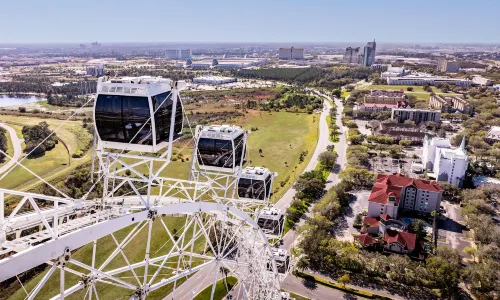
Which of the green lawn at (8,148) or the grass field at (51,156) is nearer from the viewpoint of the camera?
the grass field at (51,156)

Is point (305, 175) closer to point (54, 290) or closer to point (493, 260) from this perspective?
point (493, 260)

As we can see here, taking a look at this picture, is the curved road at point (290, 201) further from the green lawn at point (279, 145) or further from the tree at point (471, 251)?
the tree at point (471, 251)

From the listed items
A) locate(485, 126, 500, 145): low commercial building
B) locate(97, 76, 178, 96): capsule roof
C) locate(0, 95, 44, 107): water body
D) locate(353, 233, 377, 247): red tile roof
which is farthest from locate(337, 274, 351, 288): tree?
locate(0, 95, 44, 107): water body

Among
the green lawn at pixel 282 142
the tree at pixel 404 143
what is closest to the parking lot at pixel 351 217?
the green lawn at pixel 282 142

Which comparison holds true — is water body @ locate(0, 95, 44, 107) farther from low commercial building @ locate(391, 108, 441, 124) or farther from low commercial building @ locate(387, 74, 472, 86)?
low commercial building @ locate(387, 74, 472, 86)

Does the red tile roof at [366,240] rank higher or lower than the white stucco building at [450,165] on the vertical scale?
lower

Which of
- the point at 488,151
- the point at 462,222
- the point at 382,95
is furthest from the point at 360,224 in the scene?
the point at 382,95

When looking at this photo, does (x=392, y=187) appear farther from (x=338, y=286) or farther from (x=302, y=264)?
(x=302, y=264)

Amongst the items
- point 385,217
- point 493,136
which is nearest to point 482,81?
point 493,136
